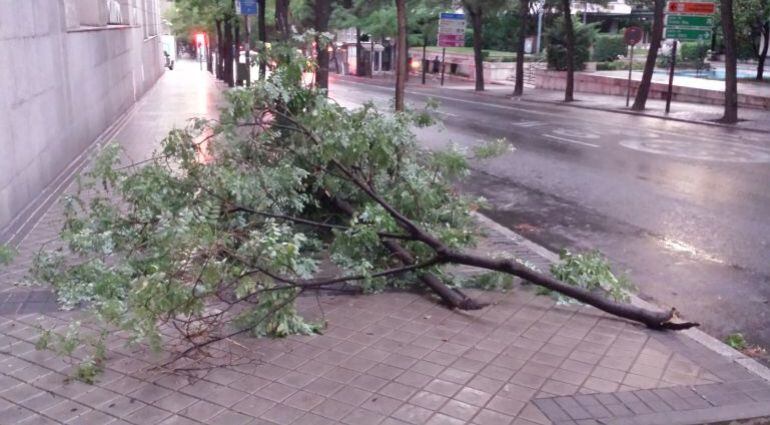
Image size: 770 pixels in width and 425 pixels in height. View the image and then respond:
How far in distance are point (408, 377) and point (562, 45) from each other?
4097 cm

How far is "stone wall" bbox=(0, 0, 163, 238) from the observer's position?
863cm

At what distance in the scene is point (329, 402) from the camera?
454 cm

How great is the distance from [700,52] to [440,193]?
43826mm

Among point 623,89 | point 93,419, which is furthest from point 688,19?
point 93,419

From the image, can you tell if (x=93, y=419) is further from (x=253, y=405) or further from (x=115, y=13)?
(x=115, y=13)

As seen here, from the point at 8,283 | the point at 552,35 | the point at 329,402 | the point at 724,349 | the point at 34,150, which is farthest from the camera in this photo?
the point at 552,35

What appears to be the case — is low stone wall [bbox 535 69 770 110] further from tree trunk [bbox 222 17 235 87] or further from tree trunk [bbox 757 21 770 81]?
tree trunk [bbox 222 17 235 87]

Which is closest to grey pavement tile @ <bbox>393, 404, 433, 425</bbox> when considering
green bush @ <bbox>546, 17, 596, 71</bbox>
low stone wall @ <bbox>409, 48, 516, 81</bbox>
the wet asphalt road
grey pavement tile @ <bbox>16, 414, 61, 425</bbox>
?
grey pavement tile @ <bbox>16, 414, 61, 425</bbox>

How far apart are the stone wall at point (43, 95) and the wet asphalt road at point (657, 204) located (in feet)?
14.2

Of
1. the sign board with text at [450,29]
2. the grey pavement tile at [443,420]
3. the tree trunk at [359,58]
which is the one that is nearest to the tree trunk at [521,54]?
the sign board with text at [450,29]

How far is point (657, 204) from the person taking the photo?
11.2 meters

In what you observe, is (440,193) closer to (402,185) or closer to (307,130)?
(402,185)

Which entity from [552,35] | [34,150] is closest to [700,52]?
[552,35]

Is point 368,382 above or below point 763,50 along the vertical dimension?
below
